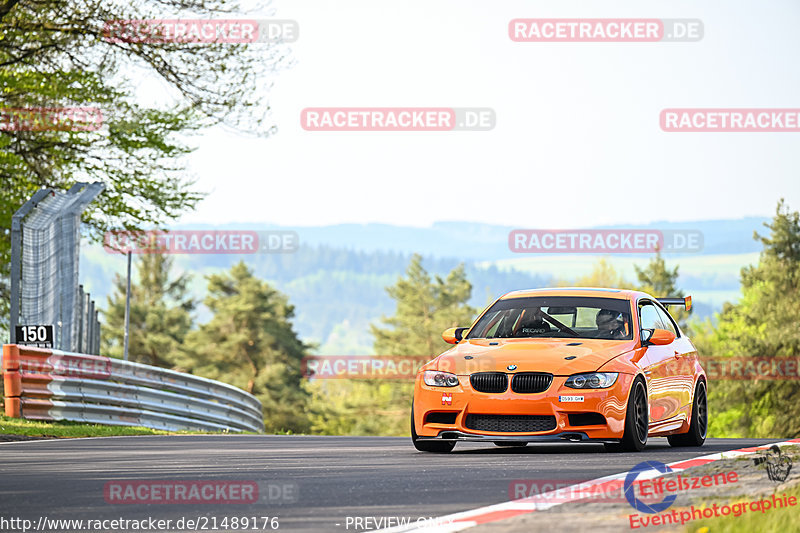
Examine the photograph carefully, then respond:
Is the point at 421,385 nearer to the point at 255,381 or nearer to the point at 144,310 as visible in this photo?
the point at 255,381

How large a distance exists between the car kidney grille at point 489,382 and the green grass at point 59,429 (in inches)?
273

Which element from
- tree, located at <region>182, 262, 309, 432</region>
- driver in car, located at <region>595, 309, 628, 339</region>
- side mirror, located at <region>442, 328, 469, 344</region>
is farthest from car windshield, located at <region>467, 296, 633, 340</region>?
tree, located at <region>182, 262, 309, 432</region>

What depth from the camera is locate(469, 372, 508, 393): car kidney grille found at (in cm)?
1126

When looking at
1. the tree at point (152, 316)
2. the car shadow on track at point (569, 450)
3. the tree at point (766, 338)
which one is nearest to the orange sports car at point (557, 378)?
the car shadow on track at point (569, 450)

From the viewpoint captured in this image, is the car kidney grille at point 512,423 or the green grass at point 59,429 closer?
the car kidney grille at point 512,423

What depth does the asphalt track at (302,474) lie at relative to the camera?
7254mm

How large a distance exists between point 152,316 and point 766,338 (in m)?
60.5

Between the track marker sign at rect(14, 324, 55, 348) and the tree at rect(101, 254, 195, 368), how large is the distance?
221ft

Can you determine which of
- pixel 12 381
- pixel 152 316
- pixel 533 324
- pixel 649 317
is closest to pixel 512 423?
pixel 533 324

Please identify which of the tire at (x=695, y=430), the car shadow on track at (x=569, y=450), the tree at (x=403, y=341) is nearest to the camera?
the car shadow on track at (x=569, y=450)

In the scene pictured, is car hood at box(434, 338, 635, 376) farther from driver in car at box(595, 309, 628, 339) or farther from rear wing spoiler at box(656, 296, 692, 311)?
→ rear wing spoiler at box(656, 296, 692, 311)

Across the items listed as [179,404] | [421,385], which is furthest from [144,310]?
[421,385]

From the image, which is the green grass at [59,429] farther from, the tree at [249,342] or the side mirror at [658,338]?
the tree at [249,342]

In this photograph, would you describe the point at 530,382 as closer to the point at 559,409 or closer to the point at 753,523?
the point at 559,409
